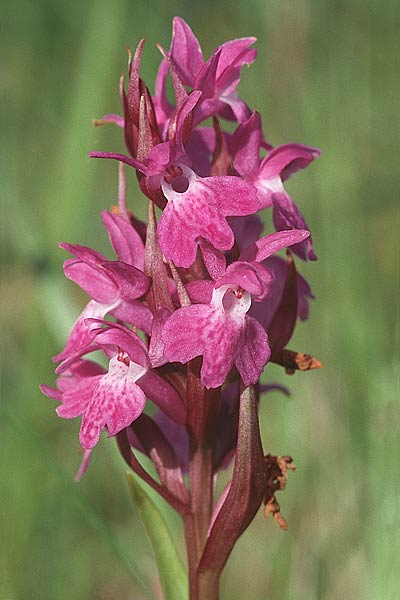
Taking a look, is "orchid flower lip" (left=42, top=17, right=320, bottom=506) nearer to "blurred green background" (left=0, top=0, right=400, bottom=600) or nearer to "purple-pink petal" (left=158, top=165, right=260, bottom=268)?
"purple-pink petal" (left=158, top=165, right=260, bottom=268)

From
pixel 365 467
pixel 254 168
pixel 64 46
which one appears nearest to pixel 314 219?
Answer: pixel 365 467

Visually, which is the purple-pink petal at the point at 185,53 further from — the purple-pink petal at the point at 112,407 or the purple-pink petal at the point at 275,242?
the purple-pink petal at the point at 112,407

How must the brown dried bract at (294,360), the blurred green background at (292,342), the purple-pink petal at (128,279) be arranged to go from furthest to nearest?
the blurred green background at (292,342) → the brown dried bract at (294,360) → the purple-pink petal at (128,279)

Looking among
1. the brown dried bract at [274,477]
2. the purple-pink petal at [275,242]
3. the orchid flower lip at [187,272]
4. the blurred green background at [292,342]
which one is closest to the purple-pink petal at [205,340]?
the orchid flower lip at [187,272]

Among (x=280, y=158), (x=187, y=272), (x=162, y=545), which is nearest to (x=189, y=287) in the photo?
(x=187, y=272)

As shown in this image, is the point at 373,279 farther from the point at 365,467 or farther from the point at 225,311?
the point at 225,311

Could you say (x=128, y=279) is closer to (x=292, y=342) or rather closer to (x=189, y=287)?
(x=189, y=287)
